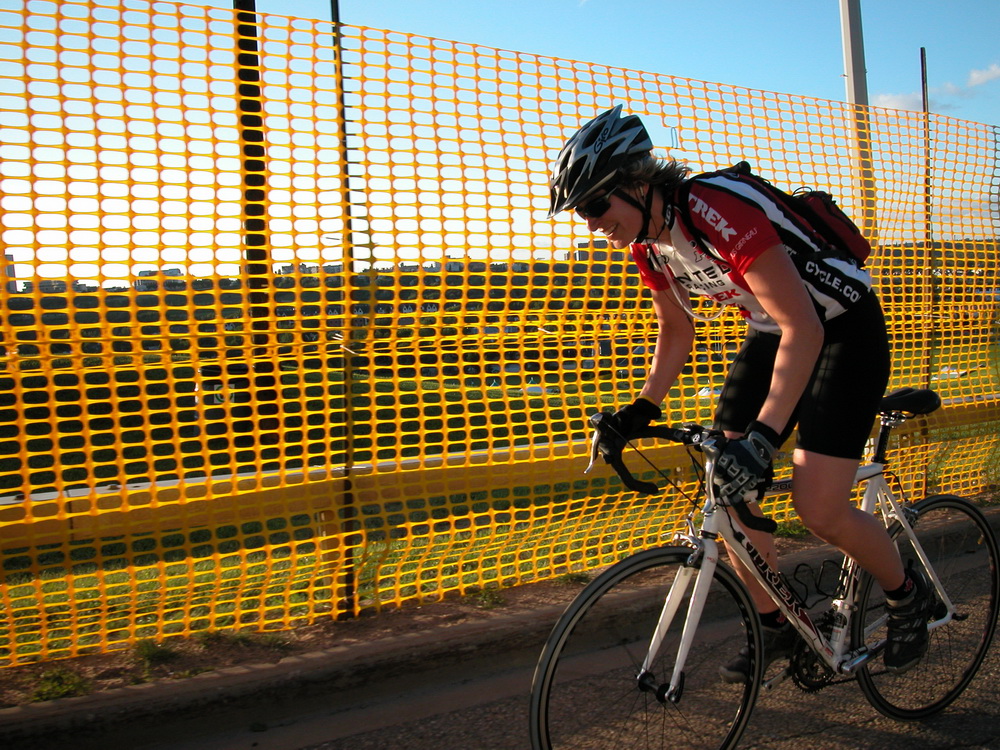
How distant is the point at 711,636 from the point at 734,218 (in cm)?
126

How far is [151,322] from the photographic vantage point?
327 centimetres

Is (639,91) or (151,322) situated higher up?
(639,91)

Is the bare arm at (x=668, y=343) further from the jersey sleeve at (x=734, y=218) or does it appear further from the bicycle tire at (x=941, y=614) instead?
the bicycle tire at (x=941, y=614)

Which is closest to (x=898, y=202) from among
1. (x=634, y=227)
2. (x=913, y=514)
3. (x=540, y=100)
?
(x=540, y=100)

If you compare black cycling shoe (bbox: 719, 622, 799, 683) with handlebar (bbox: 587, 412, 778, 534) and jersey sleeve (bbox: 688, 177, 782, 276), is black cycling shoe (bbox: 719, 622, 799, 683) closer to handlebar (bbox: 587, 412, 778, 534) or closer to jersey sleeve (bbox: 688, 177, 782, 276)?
handlebar (bbox: 587, 412, 778, 534)

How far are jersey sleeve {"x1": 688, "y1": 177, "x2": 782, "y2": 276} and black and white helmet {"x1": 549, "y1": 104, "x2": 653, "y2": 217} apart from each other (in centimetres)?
24

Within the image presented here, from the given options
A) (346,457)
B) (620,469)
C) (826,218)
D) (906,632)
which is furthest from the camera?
(346,457)

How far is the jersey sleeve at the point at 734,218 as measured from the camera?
2344 millimetres

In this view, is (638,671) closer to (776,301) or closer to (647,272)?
(776,301)

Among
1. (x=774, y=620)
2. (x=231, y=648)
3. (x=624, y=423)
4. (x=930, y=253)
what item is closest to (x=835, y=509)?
(x=774, y=620)

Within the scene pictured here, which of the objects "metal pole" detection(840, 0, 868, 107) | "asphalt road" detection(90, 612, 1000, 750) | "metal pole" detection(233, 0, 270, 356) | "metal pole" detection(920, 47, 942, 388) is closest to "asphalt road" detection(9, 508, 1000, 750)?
"asphalt road" detection(90, 612, 1000, 750)

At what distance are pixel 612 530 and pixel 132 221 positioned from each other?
3.09m

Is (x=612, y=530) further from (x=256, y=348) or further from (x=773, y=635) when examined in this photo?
(x=256, y=348)

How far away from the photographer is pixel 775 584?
263 centimetres
